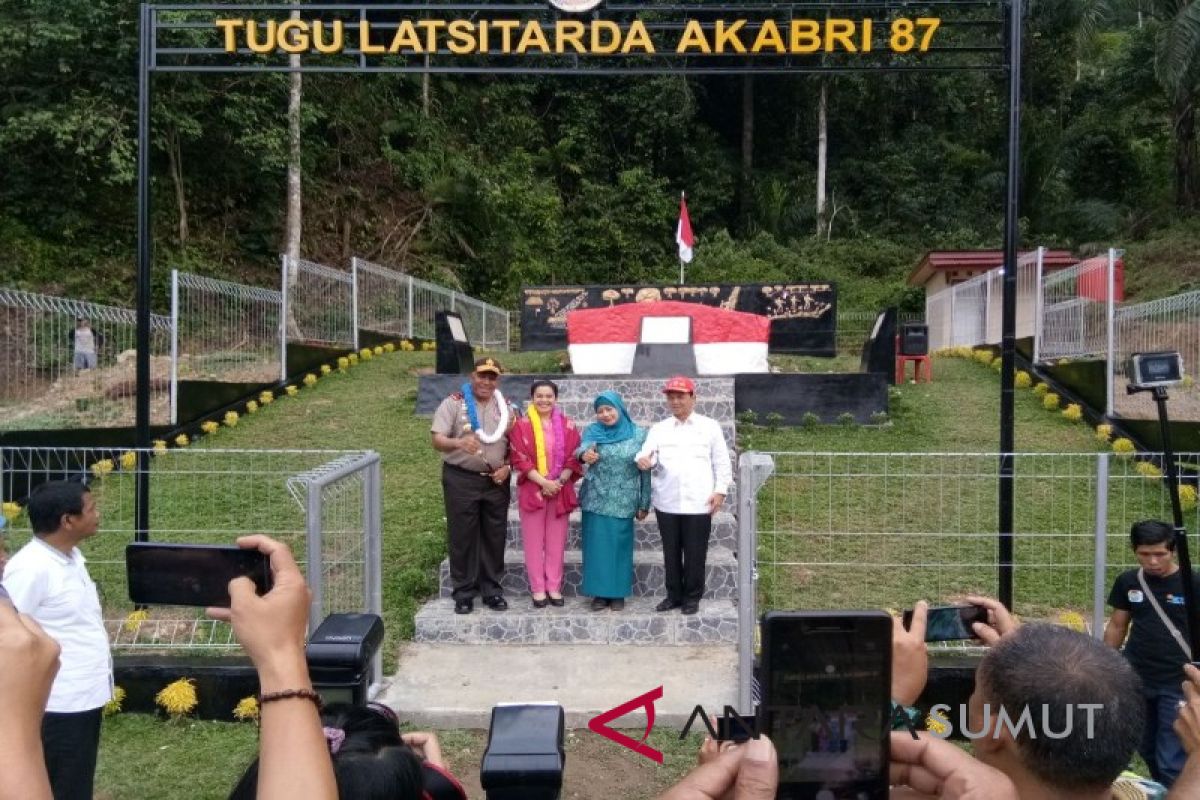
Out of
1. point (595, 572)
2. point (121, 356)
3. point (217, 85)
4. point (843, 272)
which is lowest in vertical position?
point (595, 572)

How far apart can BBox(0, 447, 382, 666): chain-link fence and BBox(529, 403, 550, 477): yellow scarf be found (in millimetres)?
999

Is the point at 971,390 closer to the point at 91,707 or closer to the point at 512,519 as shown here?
the point at 512,519

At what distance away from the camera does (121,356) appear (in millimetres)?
9617

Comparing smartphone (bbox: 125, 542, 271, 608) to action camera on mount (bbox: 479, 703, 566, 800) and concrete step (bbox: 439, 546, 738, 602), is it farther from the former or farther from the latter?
concrete step (bbox: 439, 546, 738, 602)

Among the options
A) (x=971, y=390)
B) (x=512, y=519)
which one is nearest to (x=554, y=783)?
(x=512, y=519)

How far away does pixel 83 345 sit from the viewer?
8.77 meters

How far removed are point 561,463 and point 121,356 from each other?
592 cm

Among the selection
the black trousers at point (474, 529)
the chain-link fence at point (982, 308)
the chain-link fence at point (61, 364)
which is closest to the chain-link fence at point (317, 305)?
the chain-link fence at point (61, 364)

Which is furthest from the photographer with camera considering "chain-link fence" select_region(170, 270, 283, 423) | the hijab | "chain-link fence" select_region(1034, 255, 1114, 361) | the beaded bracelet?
"chain-link fence" select_region(1034, 255, 1114, 361)

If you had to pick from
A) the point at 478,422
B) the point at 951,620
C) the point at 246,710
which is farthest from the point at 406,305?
the point at 951,620

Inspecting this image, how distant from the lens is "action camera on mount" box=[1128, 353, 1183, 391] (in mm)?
3215

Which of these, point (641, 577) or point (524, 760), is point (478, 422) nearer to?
point (641, 577)

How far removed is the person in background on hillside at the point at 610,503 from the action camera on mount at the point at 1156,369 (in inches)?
115

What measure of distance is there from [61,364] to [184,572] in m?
7.45
